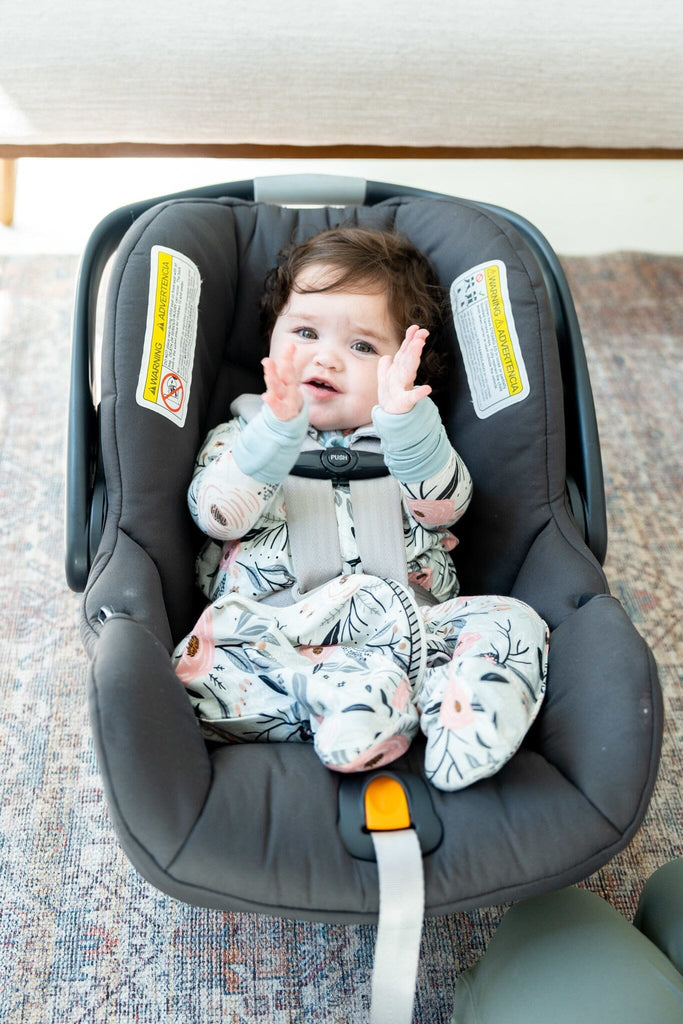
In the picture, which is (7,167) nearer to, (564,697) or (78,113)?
(78,113)

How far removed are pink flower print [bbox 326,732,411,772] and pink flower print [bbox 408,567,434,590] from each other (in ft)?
→ 0.97

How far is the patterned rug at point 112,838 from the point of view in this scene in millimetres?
1160

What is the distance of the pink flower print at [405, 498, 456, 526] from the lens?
1.23 meters

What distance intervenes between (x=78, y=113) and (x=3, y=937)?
136 cm

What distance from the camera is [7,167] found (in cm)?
219

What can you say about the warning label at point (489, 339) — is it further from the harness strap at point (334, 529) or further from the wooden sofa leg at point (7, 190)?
the wooden sofa leg at point (7, 190)

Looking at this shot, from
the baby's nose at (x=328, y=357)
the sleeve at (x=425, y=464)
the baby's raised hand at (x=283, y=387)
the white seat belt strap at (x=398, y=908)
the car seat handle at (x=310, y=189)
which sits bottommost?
the white seat belt strap at (x=398, y=908)

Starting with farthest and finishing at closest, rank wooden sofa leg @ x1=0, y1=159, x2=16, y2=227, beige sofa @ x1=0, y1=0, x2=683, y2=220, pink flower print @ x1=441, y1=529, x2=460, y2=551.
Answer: wooden sofa leg @ x1=0, y1=159, x2=16, y2=227 → beige sofa @ x1=0, y1=0, x2=683, y2=220 → pink flower print @ x1=441, y1=529, x2=460, y2=551

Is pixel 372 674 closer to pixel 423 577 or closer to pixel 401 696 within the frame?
pixel 401 696

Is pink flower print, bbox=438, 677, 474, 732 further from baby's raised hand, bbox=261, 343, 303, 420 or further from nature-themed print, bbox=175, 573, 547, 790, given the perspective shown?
baby's raised hand, bbox=261, 343, 303, 420

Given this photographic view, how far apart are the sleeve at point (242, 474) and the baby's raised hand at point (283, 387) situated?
0.04ft

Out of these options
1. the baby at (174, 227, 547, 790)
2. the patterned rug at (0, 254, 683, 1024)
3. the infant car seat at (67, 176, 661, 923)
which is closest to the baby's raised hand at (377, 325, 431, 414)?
the baby at (174, 227, 547, 790)

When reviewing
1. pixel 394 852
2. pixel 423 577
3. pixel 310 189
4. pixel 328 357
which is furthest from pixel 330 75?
pixel 394 852

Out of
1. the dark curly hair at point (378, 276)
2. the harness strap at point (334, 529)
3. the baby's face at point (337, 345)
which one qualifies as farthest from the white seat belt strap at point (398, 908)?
the dark curly hair at point (378, 276)
